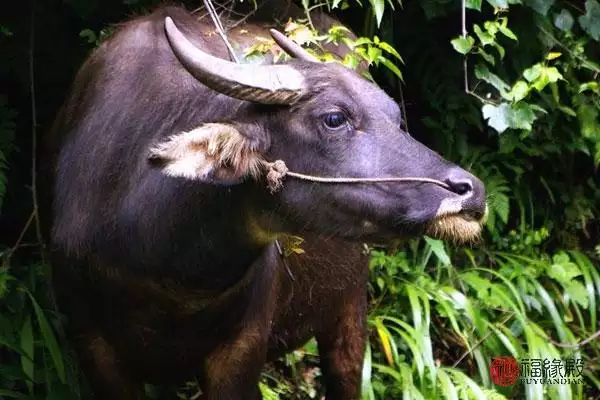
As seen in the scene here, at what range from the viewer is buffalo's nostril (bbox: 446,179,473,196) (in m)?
2.92

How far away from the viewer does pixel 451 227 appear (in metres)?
2.96

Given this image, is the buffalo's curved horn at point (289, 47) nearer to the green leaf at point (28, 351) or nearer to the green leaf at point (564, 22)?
the green leaf at point (28, 351)

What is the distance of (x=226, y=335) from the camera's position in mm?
3672

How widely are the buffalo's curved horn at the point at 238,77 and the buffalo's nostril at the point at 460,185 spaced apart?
53 centimetres

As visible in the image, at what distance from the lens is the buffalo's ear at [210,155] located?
2.94 m

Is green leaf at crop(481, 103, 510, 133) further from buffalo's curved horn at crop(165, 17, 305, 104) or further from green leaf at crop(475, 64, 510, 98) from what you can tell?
buffalo's curved horn at crop(165, 17, 305, 104)

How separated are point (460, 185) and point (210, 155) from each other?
0.73 m

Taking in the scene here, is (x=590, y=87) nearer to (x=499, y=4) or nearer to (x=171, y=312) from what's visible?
(x=499, y=4)

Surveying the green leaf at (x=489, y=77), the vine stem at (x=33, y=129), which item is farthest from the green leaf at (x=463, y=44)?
the vine stem at (x=33, y=129)

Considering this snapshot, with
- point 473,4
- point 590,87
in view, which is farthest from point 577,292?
point 473,4

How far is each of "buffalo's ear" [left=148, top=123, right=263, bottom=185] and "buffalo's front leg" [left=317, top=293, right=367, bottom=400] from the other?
5.92ft

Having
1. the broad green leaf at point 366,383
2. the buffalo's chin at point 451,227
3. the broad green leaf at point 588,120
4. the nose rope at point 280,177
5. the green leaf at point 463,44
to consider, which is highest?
the nose rope at point 280,177

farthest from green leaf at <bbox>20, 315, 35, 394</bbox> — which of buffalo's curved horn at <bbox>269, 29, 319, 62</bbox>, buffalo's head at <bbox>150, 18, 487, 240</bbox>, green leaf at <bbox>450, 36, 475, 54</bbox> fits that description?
green leaf at <bbox>450, 36, 475, 54</bbox>

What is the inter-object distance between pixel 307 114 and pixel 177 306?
90cm
